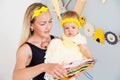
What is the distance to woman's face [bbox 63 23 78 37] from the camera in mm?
891

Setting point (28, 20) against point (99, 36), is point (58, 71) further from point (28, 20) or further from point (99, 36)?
point (99, 36)

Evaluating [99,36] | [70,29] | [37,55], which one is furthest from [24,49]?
[99,36]

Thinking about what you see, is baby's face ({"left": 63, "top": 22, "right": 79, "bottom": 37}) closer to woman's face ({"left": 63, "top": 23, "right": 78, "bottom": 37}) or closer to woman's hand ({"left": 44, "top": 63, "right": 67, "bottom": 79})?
woman's face ({"left": 63, "top": 23, "right": 78, "bottom": 37})

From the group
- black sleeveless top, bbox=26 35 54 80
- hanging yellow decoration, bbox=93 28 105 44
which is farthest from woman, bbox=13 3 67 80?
Answer: hanging yellow decoration, bbox=93 28 105 44

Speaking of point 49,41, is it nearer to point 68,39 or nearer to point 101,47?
point 68,39

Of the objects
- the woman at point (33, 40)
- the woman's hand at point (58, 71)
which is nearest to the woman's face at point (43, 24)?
the woman at point (33, 40)

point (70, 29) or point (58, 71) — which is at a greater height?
point (70, 29)

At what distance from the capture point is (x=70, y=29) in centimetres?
89

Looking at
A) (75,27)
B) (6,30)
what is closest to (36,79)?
(75,27)

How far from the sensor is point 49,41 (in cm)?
98

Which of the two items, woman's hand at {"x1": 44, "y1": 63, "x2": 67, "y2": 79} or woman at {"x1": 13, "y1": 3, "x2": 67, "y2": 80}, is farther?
woman at {"x1": 13, "y1": 3, "x2": 67, "y2": 80}

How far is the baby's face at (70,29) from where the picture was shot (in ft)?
2.92

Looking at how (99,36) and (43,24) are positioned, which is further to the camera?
(99,36)

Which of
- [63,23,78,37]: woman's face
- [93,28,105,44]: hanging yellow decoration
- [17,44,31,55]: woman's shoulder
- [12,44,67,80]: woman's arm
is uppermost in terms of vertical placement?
[63,23,78,37]: woman's face
